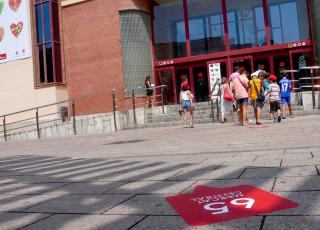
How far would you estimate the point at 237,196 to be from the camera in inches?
137

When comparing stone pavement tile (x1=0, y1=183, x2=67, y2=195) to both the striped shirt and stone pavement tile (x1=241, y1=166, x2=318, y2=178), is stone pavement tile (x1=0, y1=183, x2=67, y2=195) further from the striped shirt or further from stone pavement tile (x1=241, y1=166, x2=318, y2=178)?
Answer: the striped shirt

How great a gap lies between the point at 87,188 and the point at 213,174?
1.40m

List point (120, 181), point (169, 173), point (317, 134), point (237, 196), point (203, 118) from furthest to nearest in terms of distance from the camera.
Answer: point (203, 118) → point (317, 134) → point (169, 173) → point (120, 181) → point (237, 196)

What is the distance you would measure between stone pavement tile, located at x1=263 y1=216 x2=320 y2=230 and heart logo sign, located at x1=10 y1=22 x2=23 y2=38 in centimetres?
2301

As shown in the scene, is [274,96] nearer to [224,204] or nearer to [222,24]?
[222,24]

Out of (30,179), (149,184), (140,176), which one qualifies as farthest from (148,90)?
(149,184)

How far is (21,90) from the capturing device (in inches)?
917

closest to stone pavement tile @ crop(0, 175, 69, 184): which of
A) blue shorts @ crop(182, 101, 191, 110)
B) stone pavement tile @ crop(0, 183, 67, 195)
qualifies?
stone pavement tile @ crop(0, 183, 67, 195)

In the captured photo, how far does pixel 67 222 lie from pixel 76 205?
556mm

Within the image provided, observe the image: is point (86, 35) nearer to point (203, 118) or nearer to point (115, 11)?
point (115, 11)

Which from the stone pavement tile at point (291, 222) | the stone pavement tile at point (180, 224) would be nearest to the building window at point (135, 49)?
the stone pavement tile at point (180, 224)

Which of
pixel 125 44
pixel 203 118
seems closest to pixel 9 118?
pixel 125 44

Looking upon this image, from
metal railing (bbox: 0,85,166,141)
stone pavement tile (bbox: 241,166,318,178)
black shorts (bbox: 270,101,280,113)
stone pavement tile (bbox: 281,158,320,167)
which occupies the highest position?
metal railing (bbox: 0,85,166,141)

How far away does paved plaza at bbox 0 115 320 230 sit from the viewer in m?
2.94
